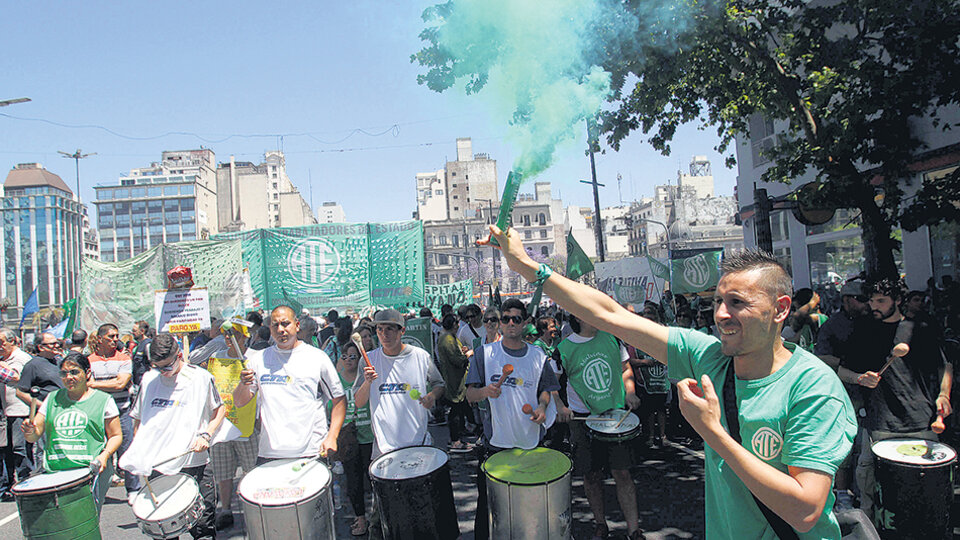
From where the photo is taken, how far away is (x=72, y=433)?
16.0 feet

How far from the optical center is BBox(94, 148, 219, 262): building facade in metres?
138

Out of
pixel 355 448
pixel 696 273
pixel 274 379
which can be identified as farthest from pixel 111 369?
pixel 696 273

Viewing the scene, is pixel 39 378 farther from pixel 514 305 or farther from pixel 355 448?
pixel 514 305

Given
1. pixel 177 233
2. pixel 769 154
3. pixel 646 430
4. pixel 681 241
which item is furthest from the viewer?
pixel 177 233

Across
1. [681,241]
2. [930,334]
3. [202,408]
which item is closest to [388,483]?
[202,408]

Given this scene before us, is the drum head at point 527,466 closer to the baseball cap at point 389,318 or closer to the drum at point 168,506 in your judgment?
the baseball cap at point 389,318

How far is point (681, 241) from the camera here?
280 ft

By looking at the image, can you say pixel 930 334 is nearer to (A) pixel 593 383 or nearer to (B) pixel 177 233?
(A) pixel 593 383

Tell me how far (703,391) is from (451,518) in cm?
297

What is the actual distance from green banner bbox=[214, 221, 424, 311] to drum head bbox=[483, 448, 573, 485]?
363 inches

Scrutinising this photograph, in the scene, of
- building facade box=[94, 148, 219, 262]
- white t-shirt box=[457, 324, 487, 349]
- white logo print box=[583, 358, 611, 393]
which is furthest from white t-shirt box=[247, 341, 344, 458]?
building facade box=[94, 148, 219, 262]

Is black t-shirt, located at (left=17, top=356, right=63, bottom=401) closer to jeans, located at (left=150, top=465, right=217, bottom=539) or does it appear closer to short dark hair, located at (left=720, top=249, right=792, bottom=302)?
jeans, located at (left=150, top=465, right=217, bottom=539)

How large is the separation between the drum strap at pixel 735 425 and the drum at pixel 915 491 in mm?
2687

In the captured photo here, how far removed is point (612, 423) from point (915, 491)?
206cm
